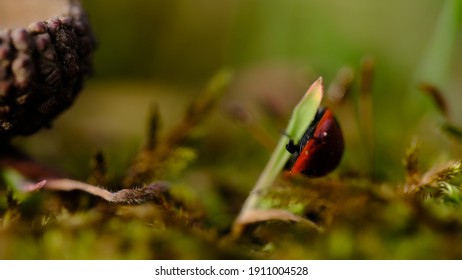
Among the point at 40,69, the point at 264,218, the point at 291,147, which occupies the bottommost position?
the point at 264,218

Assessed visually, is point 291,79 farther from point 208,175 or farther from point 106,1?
point 106,1

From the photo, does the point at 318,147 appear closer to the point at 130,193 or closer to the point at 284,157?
the point at 284,157

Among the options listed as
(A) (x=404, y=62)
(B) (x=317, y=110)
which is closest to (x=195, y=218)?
(B) (x=317, y=110)

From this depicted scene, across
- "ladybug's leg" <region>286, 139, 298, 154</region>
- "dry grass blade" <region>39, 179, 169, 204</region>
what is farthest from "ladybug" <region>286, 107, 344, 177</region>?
"dry grass blade" <region>39, 179, 169, 204</region>

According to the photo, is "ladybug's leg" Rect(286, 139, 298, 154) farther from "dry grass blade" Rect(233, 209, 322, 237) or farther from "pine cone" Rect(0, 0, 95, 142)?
"pine cone" Rect(0, 0, 95, 142)

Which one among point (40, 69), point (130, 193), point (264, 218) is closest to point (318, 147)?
point (264, 218)

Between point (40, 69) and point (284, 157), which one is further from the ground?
point (40, 69)
